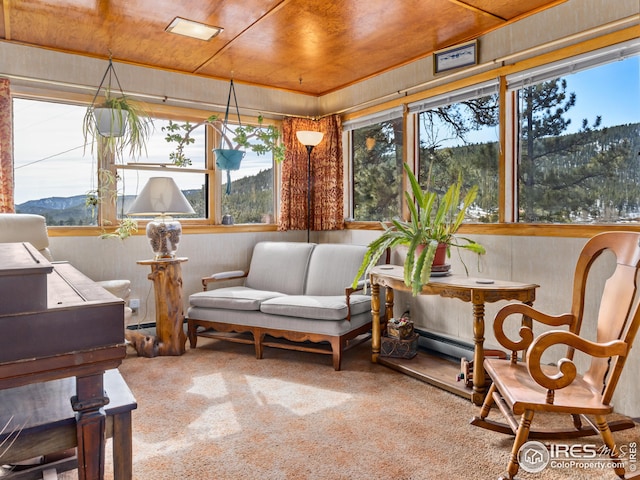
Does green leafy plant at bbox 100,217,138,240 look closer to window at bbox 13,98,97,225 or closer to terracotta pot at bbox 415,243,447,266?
window at bbox 13,98,97,225

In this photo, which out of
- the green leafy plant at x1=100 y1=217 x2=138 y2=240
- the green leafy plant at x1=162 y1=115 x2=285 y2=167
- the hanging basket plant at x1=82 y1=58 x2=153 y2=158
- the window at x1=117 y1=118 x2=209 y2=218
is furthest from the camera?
the window at x1=117 y1=118 x2=209 y2=218

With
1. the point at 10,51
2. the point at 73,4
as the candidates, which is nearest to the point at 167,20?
the point at 73,4

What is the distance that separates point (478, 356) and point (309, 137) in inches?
102

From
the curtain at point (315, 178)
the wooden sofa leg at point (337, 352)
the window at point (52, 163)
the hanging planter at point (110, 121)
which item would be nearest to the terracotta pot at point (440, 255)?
the wooden sofa leg at point (337, 352)

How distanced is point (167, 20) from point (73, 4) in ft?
1.81

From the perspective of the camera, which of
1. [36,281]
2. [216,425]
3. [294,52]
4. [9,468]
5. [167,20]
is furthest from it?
[294,52]

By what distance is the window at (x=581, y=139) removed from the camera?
2.56 meters

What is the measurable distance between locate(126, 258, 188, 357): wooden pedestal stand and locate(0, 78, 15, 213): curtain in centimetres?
110

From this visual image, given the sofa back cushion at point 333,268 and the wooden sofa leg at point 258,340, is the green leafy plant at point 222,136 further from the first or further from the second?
the wooden sofa leg at point 258,340

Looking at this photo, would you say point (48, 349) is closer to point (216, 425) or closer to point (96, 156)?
point (216, 425)

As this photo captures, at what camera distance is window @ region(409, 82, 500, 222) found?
10.7 ft

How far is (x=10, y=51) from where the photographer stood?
11.0ft

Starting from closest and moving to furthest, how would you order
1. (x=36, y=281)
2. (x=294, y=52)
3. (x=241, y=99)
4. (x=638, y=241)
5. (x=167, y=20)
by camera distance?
(x=36, y=281) → (x=638, y=241) → (x=167, y=20) → (x=294, y=52) → (x=241, y=99)

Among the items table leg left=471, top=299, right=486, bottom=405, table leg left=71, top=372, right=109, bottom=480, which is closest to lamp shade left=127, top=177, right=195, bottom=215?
table leg left=471, top=299, right=486, bottom=405
